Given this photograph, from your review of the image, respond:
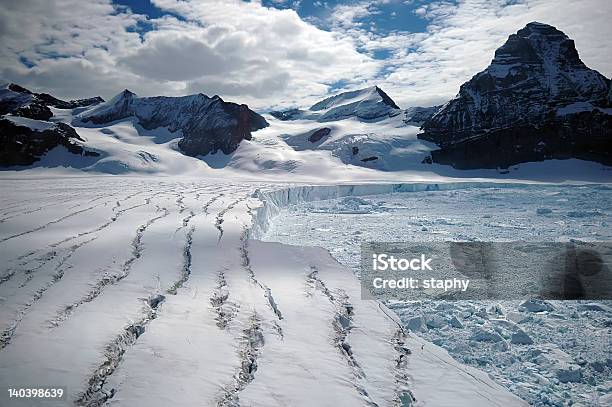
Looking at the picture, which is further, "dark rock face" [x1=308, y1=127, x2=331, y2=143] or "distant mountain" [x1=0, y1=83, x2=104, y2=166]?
"dark rock face" [x1=308, y1=127, x2=331, y2=143]

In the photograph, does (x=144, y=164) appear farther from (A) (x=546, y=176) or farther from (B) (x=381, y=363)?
(A) (x=546, y=176)

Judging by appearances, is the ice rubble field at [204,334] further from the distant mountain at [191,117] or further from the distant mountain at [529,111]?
the distant mountain at [191,117]

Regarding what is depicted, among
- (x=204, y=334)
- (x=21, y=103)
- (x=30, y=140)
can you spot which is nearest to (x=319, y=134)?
(x=30, y=140)

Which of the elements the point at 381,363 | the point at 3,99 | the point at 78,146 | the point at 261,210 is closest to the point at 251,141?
the point at 78,146

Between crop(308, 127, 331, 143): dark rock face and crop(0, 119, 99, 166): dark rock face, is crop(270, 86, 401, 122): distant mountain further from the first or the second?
crop(0, 119, 99, 166): dark rock face

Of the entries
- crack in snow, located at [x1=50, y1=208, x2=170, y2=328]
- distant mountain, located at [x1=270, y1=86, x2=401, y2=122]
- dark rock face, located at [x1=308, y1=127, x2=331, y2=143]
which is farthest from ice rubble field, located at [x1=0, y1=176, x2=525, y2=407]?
Result: distant mountain, located at [x1=270, y1=86, x2=401, y2=122]

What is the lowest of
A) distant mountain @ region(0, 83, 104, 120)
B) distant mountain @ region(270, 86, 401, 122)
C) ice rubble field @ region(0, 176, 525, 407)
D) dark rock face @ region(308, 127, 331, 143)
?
ice rubble field @ region(0, 176, 525, 407)

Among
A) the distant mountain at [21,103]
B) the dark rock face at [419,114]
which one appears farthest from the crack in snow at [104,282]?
the dark rock face at [419,114]
